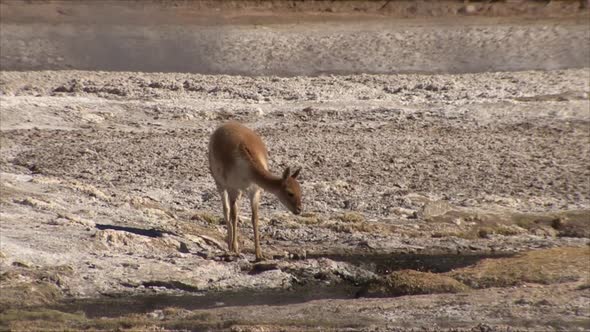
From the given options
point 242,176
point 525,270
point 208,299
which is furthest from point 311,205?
point 208,299

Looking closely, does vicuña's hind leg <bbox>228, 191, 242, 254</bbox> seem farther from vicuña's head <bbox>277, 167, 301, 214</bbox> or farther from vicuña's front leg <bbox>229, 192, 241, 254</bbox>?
vicuña's head <bbox>277, 167, 301, 214</bbox>

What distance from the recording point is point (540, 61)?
971 inches

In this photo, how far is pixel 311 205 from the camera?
50.8 ft

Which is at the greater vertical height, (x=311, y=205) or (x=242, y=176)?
(x=242, y=176)

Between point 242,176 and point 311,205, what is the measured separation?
9.63 ft

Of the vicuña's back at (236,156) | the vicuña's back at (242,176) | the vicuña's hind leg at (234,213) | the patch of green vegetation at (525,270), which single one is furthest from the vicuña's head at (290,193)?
the patch of green vegetation at (525,270)

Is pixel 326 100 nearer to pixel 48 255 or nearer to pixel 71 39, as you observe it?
pixel 71 39

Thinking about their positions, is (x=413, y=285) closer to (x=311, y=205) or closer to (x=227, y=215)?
(x=227, y=215)

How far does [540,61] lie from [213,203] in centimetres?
1097

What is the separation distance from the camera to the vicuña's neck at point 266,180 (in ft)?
40.1

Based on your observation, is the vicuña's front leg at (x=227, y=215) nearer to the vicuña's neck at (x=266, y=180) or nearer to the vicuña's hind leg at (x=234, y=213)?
the vicuña's hind leg at (x=234, y=213)

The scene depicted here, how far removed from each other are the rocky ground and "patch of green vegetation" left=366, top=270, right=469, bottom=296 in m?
0.02

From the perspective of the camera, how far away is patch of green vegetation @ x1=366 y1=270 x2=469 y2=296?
11594mm

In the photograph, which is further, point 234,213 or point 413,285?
point 234,213
